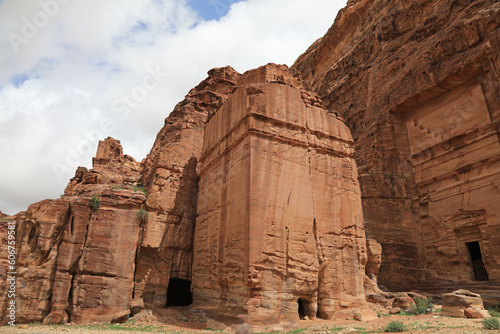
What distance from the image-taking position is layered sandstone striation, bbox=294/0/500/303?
16547 mm

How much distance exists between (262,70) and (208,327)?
999 cm

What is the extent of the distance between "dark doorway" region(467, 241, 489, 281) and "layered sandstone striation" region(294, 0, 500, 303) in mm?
44

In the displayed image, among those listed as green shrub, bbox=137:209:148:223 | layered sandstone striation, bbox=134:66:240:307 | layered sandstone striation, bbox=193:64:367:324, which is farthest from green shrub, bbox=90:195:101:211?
Answer: layered sandstone striation, bbox=193:64:367:324

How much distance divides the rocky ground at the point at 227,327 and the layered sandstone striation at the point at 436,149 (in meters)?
7.13

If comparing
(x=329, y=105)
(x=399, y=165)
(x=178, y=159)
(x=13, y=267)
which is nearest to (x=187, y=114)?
(x=178, y=159)

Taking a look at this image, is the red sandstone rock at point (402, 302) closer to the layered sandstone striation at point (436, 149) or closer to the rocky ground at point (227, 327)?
the rocky ground at point (227, 327)

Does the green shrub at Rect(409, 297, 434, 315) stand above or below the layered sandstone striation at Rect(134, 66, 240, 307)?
below

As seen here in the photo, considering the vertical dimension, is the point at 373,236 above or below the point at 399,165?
below

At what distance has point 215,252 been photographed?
39.5 ft

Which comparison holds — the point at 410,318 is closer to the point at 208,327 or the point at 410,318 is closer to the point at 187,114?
the point at 208,327

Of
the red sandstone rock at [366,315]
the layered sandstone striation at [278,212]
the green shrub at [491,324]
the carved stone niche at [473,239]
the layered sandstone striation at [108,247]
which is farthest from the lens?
the carved stone niche at [473,239]

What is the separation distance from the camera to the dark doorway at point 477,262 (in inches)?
650

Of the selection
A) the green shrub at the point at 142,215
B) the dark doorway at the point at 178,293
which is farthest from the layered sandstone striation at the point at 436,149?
the green shrub at the point at 142,215

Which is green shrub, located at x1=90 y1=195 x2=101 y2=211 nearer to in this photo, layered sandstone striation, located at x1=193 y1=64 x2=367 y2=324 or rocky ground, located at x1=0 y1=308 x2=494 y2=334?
layered sandstone striation, located at x1=193 y1=64 x2=367 y2=324
